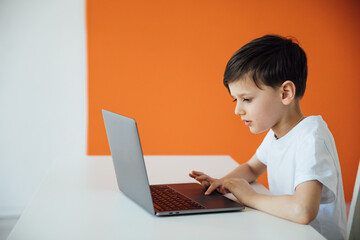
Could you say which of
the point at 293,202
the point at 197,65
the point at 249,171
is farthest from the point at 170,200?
the point at 197,65

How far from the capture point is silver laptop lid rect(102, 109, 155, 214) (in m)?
0.85

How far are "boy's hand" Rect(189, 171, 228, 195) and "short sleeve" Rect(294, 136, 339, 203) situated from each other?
0.20 meters

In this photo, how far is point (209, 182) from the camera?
43.6 inches

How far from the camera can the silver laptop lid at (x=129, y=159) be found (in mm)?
845

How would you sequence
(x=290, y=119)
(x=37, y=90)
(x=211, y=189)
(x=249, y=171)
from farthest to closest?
(x=37, y=90) < (x=249, y=171) < (x=290, y=119) < (x=211, y=189)

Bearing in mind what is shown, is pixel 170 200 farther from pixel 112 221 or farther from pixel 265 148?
pixel 265 148

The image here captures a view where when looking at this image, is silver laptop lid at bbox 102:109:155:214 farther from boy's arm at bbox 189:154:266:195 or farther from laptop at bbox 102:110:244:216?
boy's arm at bbox 189:154:266:195

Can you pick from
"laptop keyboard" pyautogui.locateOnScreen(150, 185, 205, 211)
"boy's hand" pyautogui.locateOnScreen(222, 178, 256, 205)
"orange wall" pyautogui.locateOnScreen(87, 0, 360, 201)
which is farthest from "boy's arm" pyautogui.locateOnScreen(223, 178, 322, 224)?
"orange wall" pyautogui.locateOnScreen(87, 0, 360, 201)

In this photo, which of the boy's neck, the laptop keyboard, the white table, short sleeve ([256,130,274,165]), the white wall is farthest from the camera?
the white wall

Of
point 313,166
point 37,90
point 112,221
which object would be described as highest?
point 37,90

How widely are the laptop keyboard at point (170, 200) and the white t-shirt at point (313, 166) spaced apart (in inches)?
10.1

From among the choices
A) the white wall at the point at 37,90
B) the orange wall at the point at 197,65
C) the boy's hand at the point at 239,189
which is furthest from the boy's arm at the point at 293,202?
the white wall at the point at 37,90

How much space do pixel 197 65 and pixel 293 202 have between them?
190cm

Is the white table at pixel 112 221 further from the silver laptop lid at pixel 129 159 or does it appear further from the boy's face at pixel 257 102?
the boy's face at pixel 257 102
